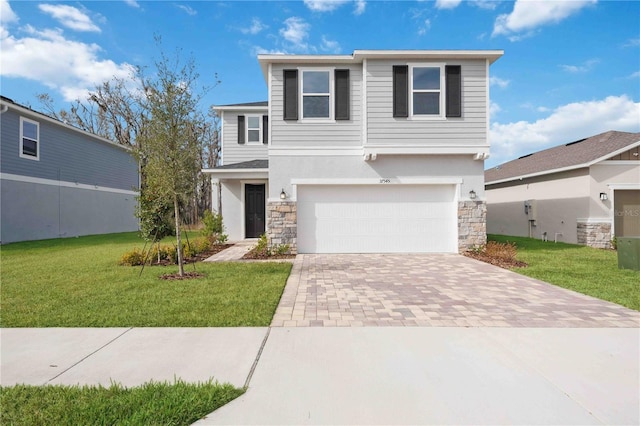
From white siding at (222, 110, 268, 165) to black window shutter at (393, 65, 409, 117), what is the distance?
7.50 m

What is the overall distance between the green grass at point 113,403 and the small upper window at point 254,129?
1415 cm

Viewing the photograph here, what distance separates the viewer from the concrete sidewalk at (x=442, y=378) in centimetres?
244

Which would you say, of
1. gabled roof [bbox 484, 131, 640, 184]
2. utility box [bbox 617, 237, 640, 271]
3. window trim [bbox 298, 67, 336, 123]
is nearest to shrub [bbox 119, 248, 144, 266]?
window trim [bbox 298, 67, 336, 123]

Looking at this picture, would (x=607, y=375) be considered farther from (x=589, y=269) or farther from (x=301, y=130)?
(x=301, y=130)

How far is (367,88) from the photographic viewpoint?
33.2 feet

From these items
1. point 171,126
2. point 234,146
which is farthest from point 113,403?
point 234,146

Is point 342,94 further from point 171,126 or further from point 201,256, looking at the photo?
point 201,256

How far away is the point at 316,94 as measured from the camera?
1038 centimetres

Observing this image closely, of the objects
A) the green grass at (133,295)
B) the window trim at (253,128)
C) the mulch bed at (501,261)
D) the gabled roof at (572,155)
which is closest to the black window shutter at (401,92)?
the mulch bed at (501,261)

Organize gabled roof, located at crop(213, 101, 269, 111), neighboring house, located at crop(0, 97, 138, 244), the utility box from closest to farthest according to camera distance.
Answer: the utility box < neighboring house, located at crop(0, 97, 138, 244) < gabled roof, located at crop(213, 101, 269, 111)

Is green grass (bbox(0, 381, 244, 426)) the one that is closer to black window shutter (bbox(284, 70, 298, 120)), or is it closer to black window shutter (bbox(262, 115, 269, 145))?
black window shutter (bbox(284, 70, 298, 120))

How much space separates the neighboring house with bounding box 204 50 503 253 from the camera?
10125 mm

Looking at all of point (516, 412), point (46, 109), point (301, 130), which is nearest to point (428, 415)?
point (516, 412)

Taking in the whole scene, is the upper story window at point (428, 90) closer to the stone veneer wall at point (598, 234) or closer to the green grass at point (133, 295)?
the green grass at point (133, 295)
